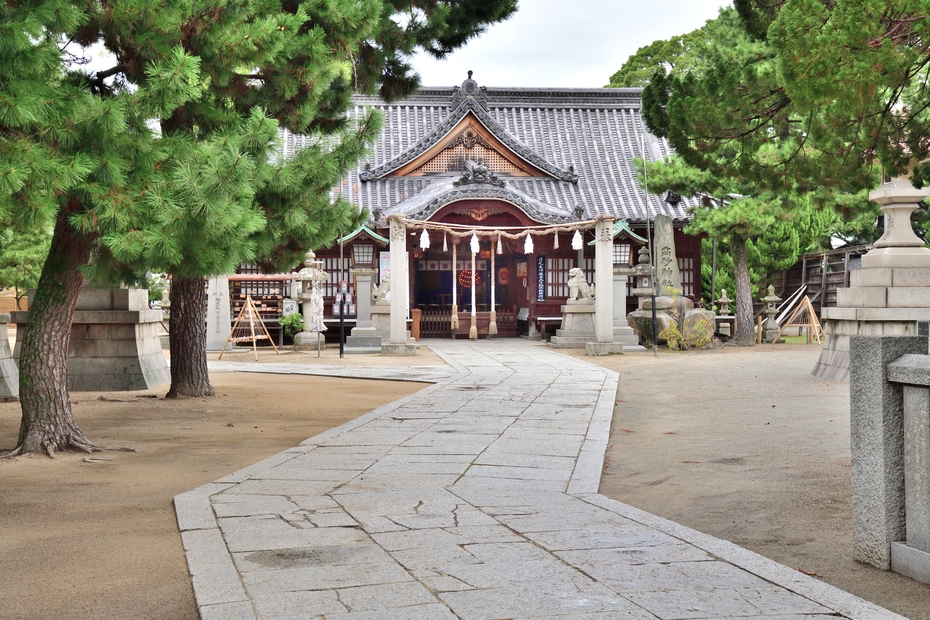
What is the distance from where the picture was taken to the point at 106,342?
11.4 m

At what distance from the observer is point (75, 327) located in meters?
11.3

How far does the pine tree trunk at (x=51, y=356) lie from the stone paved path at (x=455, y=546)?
6.43ft

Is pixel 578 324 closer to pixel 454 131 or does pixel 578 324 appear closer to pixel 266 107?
pixel 454 131

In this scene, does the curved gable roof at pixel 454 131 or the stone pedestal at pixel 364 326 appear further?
the curved gable roof at pixel 454 131

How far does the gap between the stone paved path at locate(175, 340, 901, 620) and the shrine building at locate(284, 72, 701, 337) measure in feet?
51.9

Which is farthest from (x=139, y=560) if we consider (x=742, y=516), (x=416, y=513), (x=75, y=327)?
(x=75, y=327)

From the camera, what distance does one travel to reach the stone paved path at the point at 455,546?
3.11 metres

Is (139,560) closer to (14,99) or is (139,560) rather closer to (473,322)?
(14,99)

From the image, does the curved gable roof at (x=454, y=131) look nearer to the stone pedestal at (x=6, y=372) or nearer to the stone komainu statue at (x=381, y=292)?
the stone komainu statue at (x=381, y=292)

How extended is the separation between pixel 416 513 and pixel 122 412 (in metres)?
5.88

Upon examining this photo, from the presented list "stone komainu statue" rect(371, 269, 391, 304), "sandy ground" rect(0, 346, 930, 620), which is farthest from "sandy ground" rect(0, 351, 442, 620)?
"stone komainu statue" rect(371, 269, 391, 304)

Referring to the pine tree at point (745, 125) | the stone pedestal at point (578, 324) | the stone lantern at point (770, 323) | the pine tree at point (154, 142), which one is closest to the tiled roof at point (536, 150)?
the stone pedestal at point (578, 324)

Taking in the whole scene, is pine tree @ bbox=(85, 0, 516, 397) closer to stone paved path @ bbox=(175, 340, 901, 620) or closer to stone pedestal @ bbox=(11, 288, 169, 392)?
stone pedestal @ bbox=(11, 288, 169, 392)

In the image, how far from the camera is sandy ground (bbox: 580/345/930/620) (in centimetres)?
395
